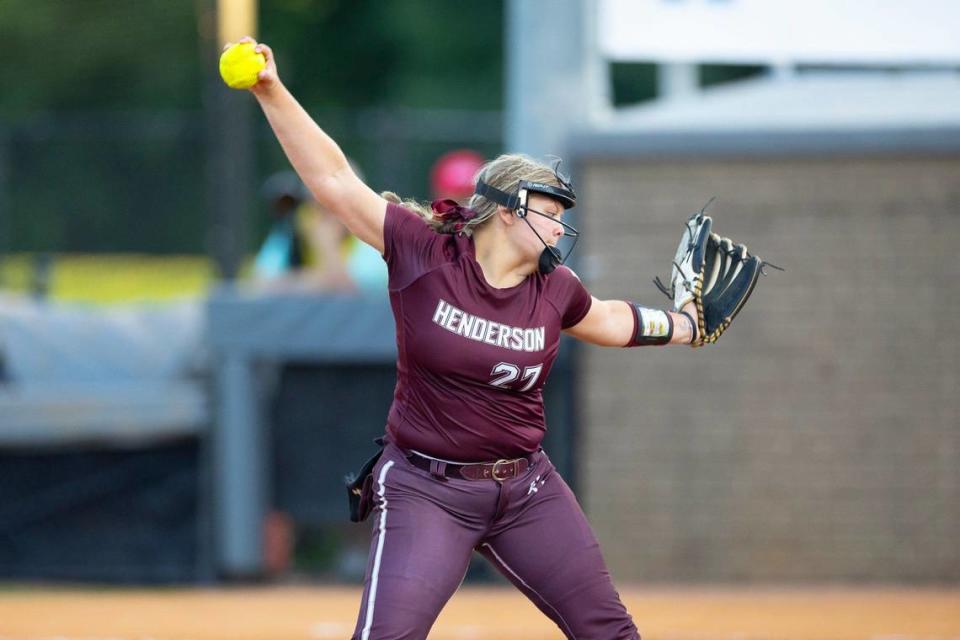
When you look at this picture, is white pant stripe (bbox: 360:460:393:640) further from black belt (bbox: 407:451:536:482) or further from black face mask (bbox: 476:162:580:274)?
black face mask (bbox: 476:162:580:274)

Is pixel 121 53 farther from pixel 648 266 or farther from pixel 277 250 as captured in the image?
pixel 648 266

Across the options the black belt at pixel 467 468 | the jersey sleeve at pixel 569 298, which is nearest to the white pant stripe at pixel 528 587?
the black belt at pixel 467 468

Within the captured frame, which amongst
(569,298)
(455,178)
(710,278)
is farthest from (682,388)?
(569,298)

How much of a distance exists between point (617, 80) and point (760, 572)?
50.1 ft

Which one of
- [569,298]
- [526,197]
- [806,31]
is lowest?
[569,298]

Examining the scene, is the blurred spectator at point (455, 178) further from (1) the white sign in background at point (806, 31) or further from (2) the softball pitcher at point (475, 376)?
(2) the softball pitcher at point (475, 376)

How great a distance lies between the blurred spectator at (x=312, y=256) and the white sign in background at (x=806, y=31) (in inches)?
88.9

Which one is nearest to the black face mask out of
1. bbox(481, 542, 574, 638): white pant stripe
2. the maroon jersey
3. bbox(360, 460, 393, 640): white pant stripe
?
the maroon jersey

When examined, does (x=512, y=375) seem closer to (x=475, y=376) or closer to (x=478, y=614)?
(x=475, y=376)

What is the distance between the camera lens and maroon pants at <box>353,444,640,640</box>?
4668mm

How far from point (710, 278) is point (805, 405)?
168 inches

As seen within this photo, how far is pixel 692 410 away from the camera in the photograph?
31.7ft

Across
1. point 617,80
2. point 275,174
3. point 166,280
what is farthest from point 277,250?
point 617,80

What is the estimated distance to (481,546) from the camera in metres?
5.09
